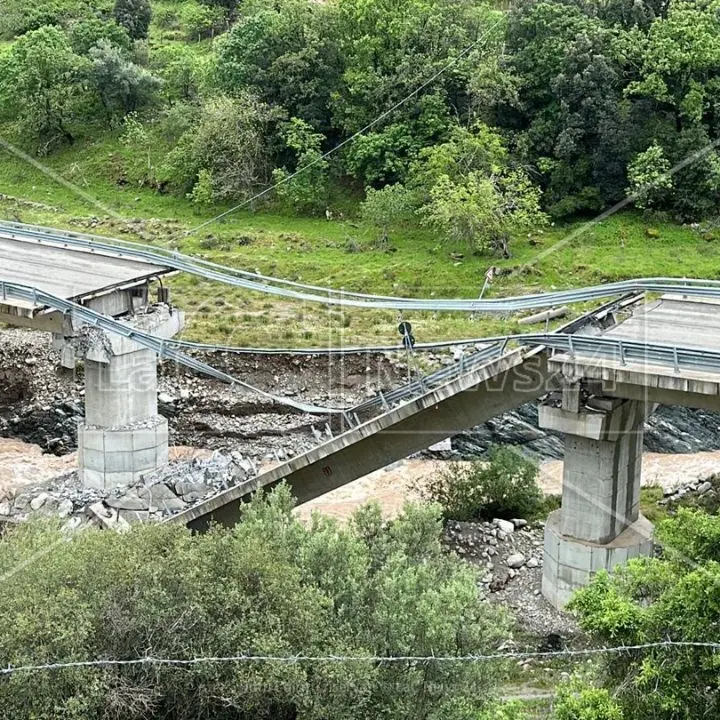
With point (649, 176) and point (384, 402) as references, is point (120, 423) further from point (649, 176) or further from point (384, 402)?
point (649, 176)

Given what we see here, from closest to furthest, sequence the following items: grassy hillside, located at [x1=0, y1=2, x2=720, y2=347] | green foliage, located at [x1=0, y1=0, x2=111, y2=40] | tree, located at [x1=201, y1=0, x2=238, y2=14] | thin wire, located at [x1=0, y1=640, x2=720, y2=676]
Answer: thin wire, located at [x1=0, y1=640, x2=720, y2=676] < grassy hillside, located at [x1=0, y1=2, x2=720, y2=347] < green foliage, located at [x1=0, y1=0, x2=111, y2=40] < tree, located at [x1=201, y1=0, x2=238, y2=14]

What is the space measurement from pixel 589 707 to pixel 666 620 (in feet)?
7.00

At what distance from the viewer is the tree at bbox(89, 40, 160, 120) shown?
6494 cm

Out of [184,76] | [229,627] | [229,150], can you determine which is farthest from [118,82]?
[229,627]

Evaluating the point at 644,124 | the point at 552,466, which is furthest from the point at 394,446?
the point at 644,124

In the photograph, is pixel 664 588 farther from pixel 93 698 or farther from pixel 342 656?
pixel 93 698

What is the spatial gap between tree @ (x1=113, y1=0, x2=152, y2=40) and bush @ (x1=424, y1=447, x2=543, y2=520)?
5309 centimetres

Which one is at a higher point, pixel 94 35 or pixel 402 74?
pixel 94 35

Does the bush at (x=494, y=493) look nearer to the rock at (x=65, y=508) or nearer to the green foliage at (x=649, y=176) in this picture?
the rock at (x=65, y=508)

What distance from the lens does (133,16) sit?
75625mm

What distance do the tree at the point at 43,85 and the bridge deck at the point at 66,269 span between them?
3088cm

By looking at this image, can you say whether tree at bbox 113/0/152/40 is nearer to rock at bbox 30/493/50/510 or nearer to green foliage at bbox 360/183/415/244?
green foliage at bbox 360/183/415/244

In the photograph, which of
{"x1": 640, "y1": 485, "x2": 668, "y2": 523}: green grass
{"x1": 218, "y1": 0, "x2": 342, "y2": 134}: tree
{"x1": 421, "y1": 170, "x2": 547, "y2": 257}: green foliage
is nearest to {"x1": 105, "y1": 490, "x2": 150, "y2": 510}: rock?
{"x1": 640, "y1": 485, "x2": 668, "y2": 523}: green grass

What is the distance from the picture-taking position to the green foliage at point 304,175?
56.5 meters
